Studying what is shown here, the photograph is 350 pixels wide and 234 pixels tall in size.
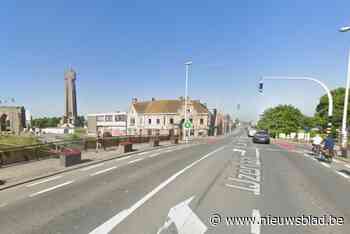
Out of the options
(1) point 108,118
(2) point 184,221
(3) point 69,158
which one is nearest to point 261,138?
(3) point 69,158

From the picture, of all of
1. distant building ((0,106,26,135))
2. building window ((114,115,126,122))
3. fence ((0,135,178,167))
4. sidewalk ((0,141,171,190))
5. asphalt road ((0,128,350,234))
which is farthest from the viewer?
building window ((114,115,126,122))

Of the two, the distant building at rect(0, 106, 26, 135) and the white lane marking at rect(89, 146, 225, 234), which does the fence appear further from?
the distant building at rect(0, 106, 26, 135)

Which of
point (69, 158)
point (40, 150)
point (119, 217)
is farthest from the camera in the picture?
point (40, 150)

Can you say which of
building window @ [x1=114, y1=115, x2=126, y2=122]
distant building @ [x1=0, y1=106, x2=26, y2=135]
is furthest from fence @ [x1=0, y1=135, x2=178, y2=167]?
building window @ [x1=114, y1=115, x2=126, y2=122]

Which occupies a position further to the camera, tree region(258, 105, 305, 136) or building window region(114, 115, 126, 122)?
building window region(114, 115, 126, 122)

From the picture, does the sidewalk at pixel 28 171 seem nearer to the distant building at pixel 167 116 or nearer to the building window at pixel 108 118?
the distant building at pixel 167 116

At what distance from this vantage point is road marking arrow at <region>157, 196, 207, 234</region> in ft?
14.8

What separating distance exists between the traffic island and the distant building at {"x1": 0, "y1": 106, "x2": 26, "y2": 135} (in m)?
45.6

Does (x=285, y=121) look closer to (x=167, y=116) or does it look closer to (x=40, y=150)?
(x=167, y=116)

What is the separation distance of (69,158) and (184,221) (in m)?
8.52

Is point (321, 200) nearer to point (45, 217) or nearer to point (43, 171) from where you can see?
point (45, 217)

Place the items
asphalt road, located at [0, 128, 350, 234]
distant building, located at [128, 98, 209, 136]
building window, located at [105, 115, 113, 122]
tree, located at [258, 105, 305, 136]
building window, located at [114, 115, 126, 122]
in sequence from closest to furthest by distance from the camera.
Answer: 1. asphalt road, located at [0, 128, 350, 234]
2. distant building, located at [128, 98, 209, 136]
3. tree, located at [258, 105, 305, 136]
4. building window, located at [114, 115, 126, 122]
5. building window, located at [105, 115, 113, 122]

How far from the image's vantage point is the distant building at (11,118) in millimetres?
51656

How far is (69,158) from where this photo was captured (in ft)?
38.1
